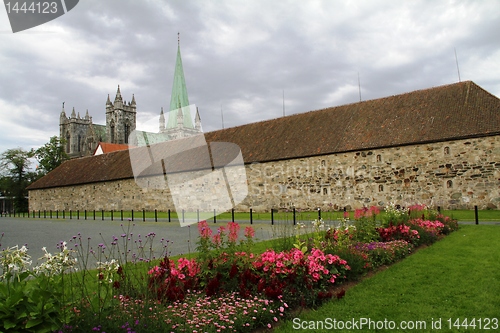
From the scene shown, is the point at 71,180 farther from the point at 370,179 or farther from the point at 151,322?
the point at 151,322

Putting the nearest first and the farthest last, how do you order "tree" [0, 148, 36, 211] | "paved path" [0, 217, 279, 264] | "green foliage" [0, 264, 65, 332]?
1. "green foliage" [0, 264, 65, 332]
2. "paved path" [0, 217, 279, 264]
3. "tree" [0, 148, 36, 211]

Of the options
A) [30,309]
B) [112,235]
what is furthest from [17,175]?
[30,309]

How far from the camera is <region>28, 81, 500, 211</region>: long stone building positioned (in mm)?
19656

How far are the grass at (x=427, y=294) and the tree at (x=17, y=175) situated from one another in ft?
194

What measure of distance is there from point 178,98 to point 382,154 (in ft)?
148

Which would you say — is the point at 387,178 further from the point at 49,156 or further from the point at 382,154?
the point at 49,156

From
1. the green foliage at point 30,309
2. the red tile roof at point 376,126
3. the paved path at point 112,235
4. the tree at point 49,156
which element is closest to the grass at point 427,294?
the green foliage at point 30,309

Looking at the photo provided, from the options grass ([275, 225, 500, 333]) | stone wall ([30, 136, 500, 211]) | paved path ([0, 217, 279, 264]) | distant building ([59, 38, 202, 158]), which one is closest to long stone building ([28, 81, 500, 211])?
stone wall ([30, 136, 500, 211])

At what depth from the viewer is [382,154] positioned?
21.9 m

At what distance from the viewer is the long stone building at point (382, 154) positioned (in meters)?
19.7

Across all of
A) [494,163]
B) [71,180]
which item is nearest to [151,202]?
[71,180]

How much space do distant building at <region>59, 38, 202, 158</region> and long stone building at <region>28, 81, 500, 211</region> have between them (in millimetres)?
31005

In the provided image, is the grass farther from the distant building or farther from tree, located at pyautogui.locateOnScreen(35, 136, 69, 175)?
tree, located at pyautogui.locateOnScreen(35, 136, 69, 175)

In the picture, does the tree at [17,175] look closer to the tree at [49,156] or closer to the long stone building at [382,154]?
the tree at [49,156]
